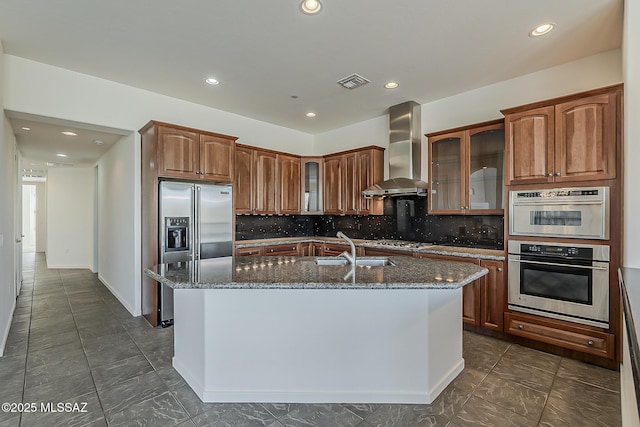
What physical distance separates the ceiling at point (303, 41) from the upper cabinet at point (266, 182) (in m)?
1.10

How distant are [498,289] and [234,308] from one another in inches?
105

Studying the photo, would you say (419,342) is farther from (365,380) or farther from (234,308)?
(234,308)

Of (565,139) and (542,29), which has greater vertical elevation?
(542,29)

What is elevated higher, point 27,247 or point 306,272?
point 306,272

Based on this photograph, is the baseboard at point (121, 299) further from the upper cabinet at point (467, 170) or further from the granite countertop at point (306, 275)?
the upper cabinet at point (467, 170)

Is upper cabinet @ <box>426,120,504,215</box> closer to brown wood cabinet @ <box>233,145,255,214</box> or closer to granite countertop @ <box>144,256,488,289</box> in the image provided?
granite countertop @ <box>144,256,488,289</box>

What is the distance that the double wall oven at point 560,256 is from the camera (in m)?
2.63

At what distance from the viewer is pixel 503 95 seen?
3.64m

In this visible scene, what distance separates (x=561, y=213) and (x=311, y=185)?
11.7ft

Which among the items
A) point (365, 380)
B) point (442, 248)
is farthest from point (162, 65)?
point (442, 248)

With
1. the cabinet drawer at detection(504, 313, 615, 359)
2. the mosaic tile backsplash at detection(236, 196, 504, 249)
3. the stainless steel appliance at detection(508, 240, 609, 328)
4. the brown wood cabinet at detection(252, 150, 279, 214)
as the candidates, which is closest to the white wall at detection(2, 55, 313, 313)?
the brown wood cabinet at detection(252, 150, 279, 214)

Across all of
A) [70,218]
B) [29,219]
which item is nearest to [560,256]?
[70,218]

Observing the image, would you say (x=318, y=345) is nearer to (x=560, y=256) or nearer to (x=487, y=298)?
(x=487, y=298)

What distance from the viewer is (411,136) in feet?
14.2
